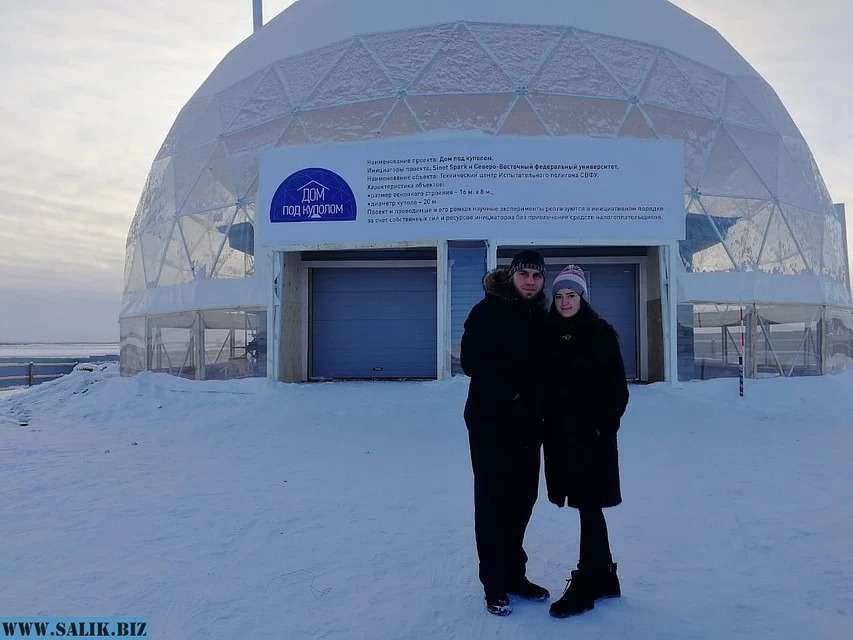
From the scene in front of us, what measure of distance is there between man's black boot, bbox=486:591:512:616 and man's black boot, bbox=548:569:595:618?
0.21 m

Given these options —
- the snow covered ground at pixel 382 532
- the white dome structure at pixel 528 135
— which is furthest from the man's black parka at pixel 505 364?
the white dome structure at pixel 528 135

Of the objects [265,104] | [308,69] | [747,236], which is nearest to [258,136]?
[265,104]

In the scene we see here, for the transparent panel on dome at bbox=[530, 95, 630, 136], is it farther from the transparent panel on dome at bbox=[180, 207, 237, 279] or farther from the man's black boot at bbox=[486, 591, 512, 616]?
the man's black boot at bbox=[486, 591, 512, 616]

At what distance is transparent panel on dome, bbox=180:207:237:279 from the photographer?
39.6 feet

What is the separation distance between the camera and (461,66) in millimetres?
11758

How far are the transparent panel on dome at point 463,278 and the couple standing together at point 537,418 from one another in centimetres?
770

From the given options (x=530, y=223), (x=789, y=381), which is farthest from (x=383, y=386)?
(x=789, y=381)

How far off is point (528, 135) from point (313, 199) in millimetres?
4315

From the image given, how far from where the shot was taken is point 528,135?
11125 millimetres

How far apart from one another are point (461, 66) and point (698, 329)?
7041 millimetres

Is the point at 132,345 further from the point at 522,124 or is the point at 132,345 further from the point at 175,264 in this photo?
the point at 522,124

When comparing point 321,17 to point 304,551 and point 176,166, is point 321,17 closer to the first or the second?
Answer: point 176,166

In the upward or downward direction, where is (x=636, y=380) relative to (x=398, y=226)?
downward

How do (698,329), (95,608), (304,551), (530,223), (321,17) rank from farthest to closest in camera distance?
(321,17) → (698,329) → (530,223) → (304,551) → (95,608)
